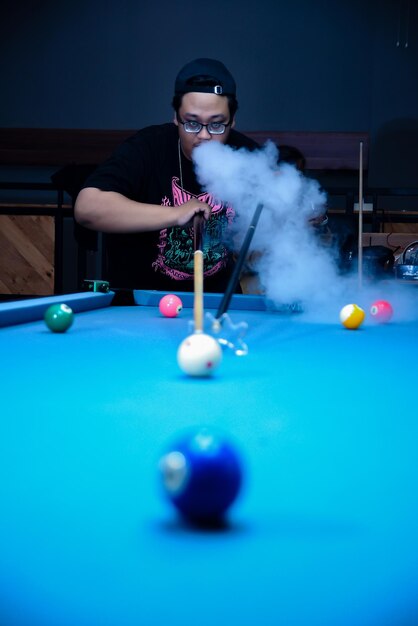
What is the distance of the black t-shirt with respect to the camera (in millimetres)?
3141

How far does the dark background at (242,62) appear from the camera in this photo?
7699 mm

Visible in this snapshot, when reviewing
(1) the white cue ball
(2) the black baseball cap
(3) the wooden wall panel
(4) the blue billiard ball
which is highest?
(2) the black baseball cap

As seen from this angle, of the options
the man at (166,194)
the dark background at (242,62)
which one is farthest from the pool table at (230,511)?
the dark background at (242,62)

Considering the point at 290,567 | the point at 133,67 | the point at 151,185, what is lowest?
the point at 290,567

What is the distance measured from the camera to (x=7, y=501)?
2.36 feet

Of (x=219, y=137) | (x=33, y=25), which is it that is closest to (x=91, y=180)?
(x=219, y=137)

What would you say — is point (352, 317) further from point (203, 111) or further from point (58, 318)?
point (203, 111)

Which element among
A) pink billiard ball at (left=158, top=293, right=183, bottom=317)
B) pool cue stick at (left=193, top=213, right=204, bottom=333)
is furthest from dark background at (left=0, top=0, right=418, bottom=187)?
pool cue stick at (left=193, top=213, right=204, bottom=333)

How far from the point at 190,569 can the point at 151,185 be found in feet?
8.96

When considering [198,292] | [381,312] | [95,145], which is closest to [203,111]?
[381,312]

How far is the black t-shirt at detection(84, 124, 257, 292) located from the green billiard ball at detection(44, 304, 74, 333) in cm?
119

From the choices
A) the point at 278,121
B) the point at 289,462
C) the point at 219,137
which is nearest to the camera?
the point at 289,462

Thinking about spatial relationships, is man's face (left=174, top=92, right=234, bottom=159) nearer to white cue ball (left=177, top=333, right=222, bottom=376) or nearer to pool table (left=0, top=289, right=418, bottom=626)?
pool table (left=0, top=289, right=418, bottom=626)

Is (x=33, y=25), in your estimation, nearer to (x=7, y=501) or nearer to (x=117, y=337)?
(x=117, y=337)
